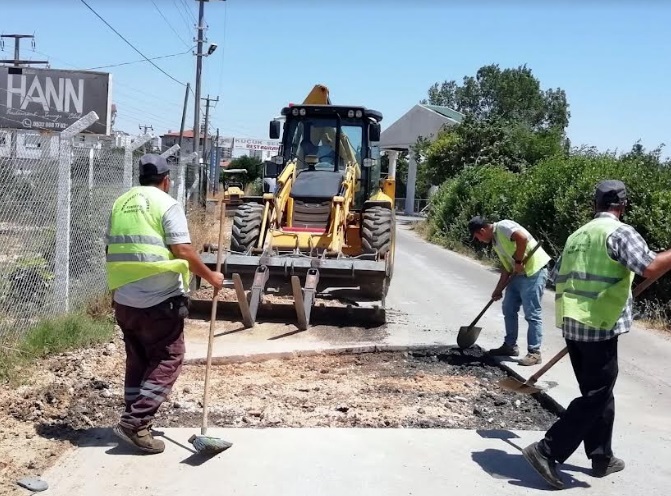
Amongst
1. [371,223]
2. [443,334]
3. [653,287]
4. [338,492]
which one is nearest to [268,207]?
[371,223]

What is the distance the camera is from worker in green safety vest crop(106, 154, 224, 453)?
4.77 m

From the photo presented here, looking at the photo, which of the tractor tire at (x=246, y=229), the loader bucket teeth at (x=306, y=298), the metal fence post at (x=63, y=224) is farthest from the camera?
the tractor tire at (x=246, y=229)

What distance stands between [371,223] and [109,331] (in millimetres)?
4047

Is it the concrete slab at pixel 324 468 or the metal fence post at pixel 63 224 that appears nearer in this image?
the concrete slab at pixel 324 468

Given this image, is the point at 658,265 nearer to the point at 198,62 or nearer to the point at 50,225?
the point at 50,225

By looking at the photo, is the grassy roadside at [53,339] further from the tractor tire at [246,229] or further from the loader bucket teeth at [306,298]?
the tractor tire at [246,229]

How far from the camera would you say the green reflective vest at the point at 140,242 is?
188 inches

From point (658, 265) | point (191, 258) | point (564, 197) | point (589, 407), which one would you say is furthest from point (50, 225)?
point (564, 197)

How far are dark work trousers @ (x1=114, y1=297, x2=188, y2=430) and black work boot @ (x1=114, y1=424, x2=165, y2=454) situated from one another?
4 cm

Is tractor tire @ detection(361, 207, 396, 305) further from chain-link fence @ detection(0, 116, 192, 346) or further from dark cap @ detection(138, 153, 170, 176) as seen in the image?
dark cap @ detection(138, 153, 170, 176)

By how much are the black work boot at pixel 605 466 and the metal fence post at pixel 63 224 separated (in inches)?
217

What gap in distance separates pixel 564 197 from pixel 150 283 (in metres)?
11.6

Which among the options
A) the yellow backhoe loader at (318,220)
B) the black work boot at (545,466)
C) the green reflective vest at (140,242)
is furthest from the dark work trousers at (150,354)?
the yellow backhoe loader at (318,220)

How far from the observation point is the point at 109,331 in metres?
7.87
